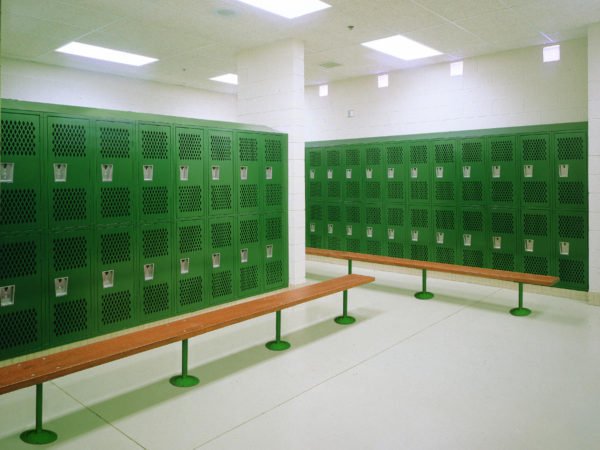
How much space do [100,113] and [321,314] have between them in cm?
280

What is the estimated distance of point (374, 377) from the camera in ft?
10.6

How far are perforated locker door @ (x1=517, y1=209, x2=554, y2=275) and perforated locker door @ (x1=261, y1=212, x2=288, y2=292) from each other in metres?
2.90

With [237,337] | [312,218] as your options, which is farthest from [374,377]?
[312,218]

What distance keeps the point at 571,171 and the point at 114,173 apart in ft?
15.8

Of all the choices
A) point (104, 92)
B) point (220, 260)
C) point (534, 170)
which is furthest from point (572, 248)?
point (104, 92)

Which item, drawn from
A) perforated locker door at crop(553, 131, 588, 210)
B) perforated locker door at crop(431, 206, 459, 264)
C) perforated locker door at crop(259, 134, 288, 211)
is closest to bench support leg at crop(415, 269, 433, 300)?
perforated locker door at crop(431, 206, 459, 264)

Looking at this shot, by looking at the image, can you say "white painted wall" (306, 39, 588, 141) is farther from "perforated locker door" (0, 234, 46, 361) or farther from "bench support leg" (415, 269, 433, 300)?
"perforated locker door" (0, 234, 46, 361)

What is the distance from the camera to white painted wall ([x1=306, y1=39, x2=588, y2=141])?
18.5 feet

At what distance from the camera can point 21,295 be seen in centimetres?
335

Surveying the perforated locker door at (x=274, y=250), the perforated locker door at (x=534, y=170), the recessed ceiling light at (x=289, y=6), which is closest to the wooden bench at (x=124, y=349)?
the perforated locker door at (x=274, y=250)

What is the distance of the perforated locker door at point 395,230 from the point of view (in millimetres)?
6621

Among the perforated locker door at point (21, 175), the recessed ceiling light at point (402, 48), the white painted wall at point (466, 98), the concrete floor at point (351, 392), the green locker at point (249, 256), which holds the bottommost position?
the concrete floor at point (351, 392)

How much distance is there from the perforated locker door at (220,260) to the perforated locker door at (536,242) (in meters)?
3.52

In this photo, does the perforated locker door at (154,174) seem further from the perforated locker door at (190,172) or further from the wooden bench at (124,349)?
the wooden bench at (124,349)
